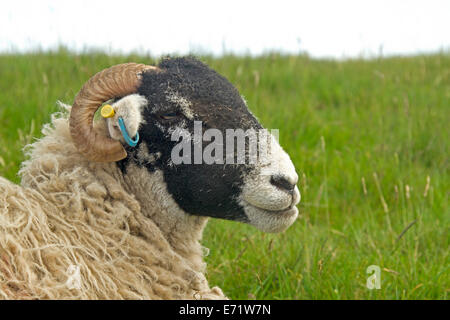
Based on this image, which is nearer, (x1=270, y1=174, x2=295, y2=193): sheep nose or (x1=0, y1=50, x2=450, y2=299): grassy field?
(x1=270, y1=174, x2=295, y2=193): sheep nose

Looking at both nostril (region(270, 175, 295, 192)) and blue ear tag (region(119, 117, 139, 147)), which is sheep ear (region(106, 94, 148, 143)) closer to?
blue ear tag (region(119, 117, 139, 147))

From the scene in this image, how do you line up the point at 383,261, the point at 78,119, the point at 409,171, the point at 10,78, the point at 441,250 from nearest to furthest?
the point at 78,119
the point at 383,261
the point at 441,250
the point at 409,171
the point at 10,78

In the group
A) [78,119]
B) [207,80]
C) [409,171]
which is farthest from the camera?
[409,171]

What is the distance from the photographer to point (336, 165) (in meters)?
5.84

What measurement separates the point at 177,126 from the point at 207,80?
0.32 m

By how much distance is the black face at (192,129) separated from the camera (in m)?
2.87

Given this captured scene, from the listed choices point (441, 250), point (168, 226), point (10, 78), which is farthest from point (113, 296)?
point (10, 78)

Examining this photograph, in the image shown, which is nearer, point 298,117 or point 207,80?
point 207,80

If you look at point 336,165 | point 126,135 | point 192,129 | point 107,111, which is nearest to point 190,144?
point 192,129

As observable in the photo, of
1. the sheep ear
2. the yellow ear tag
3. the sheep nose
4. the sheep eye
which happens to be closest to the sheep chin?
the sheep nose

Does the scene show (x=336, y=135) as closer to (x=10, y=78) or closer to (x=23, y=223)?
(x=10, y=78)

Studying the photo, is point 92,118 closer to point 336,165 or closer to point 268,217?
point 268,217

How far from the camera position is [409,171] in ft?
17.8

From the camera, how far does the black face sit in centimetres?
287
